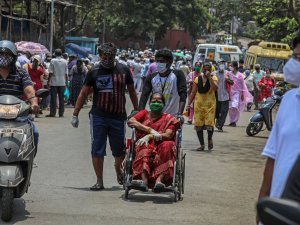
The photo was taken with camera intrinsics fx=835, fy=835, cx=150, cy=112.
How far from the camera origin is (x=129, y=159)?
9.44 m

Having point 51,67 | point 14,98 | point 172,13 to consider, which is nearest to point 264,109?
point 51,67

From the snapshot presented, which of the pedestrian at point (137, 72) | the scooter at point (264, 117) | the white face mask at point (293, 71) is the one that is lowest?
the pedestrian at point (137, 72)

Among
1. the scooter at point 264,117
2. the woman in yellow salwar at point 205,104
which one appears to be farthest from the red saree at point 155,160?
the scooter at point 264,117

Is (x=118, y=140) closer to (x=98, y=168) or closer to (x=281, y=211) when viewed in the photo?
(x=98, y=168)

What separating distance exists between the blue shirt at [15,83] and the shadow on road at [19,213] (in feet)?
3.76

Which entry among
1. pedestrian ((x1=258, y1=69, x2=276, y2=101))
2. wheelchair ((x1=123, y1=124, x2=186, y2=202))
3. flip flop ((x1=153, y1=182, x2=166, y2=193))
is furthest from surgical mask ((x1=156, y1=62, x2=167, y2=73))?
pedestrian ((x1=258, y1=69, x2=276, y2=101))

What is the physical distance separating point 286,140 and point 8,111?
4491mm

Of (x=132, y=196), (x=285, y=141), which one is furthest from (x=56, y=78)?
(x=285, y=141)

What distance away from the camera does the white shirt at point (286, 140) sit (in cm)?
363

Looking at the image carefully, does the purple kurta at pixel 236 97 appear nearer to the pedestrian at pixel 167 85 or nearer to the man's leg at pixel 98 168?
the pedestrian at pixel 167 85

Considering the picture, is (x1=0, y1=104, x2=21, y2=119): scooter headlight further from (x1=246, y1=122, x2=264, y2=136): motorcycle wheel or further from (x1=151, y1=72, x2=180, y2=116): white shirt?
(x1=246, y1=122, x2=264, y2=136): motorcycle wheel

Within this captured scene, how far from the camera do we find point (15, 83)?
27.5ft

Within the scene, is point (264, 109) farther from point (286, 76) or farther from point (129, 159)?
point (286, 76)

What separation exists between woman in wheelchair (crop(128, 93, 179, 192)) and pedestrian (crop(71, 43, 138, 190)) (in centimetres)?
27
